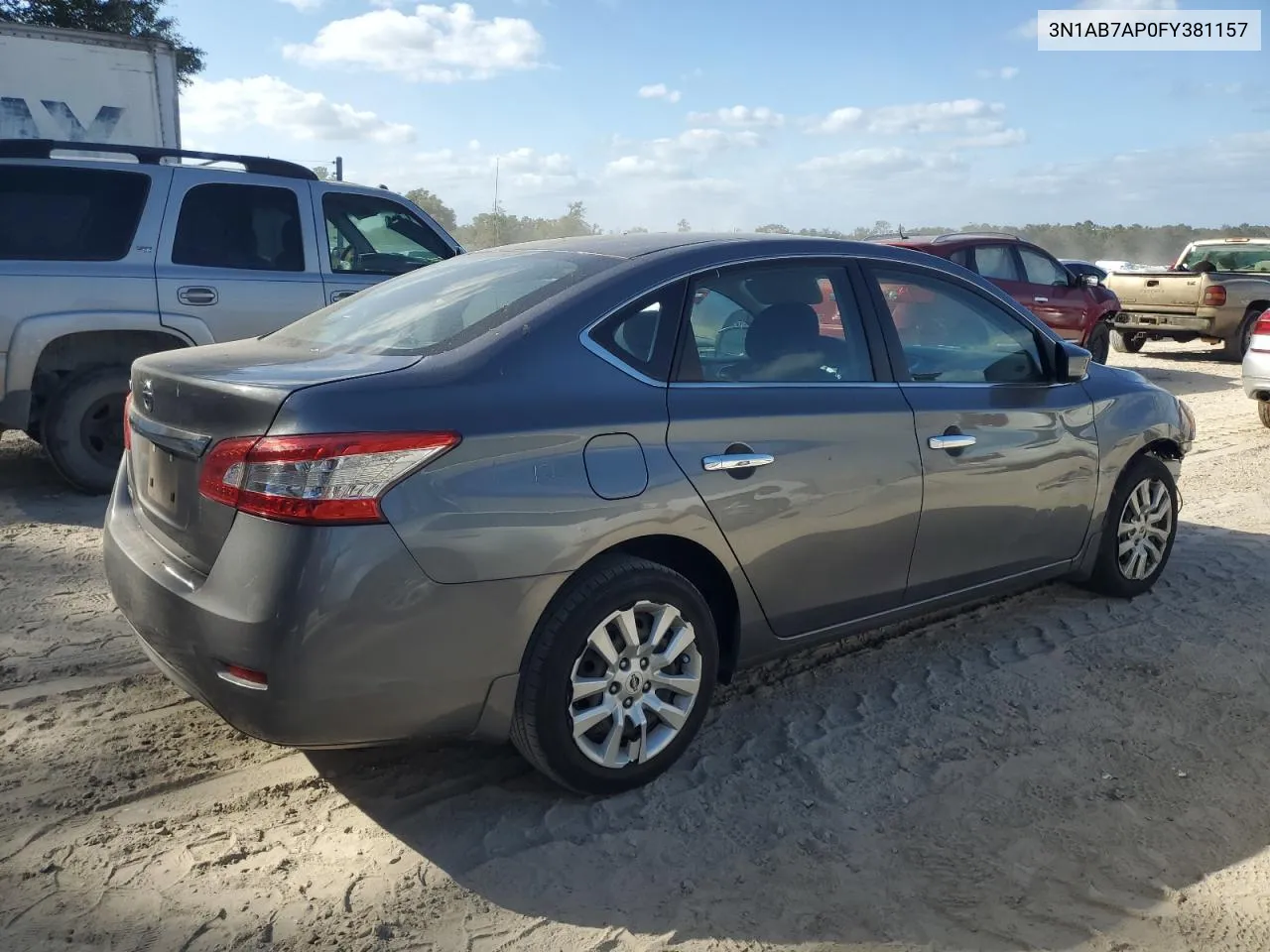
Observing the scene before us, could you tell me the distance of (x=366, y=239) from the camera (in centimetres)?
719

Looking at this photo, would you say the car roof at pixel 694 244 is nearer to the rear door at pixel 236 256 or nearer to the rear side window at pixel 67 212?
the rear door at pixel 236 256

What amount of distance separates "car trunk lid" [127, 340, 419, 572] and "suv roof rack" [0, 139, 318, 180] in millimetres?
3718

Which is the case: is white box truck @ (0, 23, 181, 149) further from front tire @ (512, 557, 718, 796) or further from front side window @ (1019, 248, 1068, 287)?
front tire @ (512, 557, 718, 796)

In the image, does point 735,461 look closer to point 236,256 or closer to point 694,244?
point 694,244

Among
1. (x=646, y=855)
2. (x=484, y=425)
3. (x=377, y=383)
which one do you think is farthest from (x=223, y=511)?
(x=646, y=855)

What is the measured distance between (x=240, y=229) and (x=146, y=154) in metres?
0.70

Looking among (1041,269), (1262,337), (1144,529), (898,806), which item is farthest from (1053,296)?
(898,806)

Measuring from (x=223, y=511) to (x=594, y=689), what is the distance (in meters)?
1.11

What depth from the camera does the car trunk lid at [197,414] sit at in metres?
2.73

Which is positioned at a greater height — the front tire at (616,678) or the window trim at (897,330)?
the window trim at (897,330)

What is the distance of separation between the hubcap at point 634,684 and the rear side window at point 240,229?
4.59m

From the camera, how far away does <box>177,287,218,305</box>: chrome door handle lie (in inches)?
250

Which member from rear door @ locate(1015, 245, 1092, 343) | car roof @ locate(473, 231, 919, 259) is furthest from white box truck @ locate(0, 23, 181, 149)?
rear door @ locate(1015, 245, 1092, 343)

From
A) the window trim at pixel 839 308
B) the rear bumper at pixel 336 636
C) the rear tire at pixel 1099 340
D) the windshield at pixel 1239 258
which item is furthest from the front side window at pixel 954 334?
the windshield at pixel 1239 258
